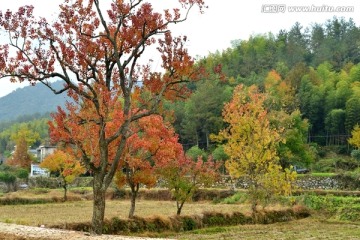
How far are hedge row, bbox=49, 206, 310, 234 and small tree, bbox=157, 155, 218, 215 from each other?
1044mm

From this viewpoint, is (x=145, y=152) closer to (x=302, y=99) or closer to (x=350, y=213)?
(x=350, y=213)

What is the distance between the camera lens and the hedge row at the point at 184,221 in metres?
21.4

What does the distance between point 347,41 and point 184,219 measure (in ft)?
320

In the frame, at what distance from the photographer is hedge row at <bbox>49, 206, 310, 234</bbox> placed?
21.4m

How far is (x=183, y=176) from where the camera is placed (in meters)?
25.4

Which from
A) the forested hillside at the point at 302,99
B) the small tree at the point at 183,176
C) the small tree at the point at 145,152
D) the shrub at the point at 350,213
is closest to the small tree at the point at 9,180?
the forested hillside at the point at 302,99

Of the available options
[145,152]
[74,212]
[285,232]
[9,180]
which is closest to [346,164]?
[74,212]

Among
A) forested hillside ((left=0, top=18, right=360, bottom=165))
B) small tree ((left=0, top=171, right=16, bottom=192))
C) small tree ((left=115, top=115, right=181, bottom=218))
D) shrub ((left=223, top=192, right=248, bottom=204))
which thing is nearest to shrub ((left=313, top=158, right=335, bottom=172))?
forested hillside ((left=0, top=18, right=360, bottom=165))

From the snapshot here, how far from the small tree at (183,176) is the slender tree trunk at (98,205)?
9.07 m

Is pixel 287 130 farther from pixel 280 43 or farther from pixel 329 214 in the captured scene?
pixel 280 43

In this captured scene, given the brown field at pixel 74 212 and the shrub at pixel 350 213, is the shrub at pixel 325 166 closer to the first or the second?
the brown field at pixel 74 212

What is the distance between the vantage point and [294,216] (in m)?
31.2

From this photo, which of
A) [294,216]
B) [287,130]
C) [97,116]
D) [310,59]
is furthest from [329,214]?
[310,59]

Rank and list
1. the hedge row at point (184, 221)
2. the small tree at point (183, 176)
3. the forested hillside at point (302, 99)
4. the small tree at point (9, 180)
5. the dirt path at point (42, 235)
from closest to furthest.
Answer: the dirt path at point (42, 235) < the hedge row at point (184, 221) < the small tree at point (183, 176) < the small tree at point (9, 180) < the forested hillside at point (302, 99)
